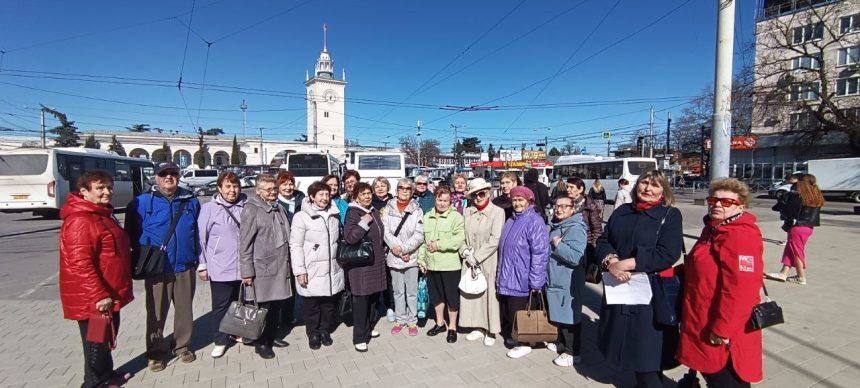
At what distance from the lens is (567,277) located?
144 inches

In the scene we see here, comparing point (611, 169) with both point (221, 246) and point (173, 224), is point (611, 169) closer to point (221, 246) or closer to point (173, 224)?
point (221, 246)

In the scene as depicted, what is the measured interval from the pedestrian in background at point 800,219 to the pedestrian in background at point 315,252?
6892 mm

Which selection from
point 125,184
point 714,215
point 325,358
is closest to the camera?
point 714,215

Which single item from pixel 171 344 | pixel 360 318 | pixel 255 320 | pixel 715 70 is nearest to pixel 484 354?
pixel 360 318

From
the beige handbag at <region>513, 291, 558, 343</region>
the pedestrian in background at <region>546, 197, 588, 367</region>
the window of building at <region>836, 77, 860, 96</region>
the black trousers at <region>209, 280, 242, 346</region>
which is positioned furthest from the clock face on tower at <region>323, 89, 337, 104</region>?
the beige handbag at <region>513, 291, 558, 343</region>

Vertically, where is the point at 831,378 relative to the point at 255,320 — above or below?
below

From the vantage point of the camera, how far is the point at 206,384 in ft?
11.0

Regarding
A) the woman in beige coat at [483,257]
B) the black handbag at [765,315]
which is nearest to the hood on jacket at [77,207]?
the woman in beige coat at [483,257]

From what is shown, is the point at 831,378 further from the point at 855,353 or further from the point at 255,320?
the point at 255,320

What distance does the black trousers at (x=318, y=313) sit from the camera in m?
4.07

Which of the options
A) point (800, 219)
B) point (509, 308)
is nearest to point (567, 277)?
point (509, 308)

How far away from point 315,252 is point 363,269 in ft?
1.69

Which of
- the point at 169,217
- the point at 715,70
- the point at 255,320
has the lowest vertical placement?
the point at 255,320

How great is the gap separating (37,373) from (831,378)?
6892 millimetres
